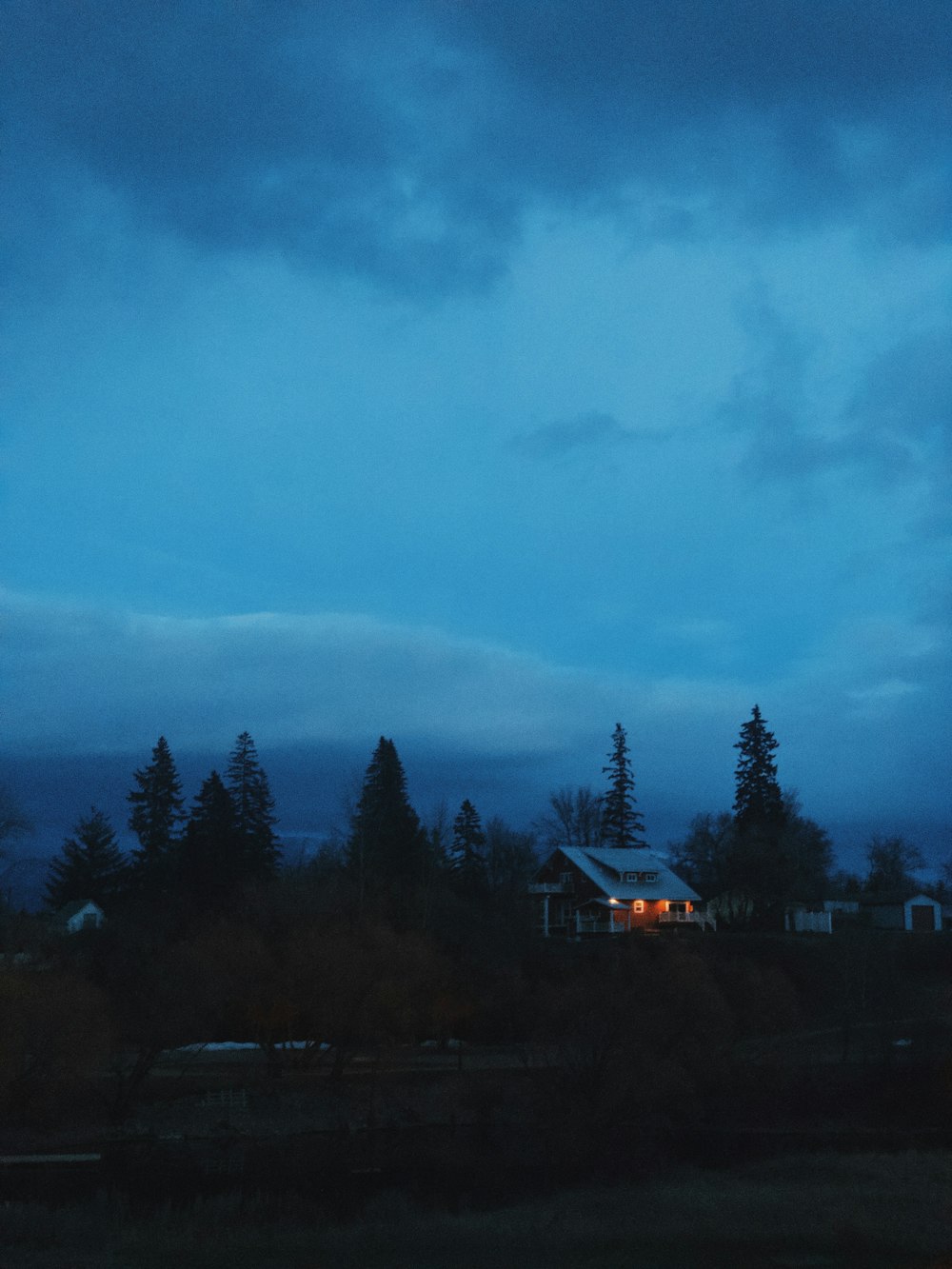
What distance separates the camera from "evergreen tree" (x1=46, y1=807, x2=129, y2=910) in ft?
257

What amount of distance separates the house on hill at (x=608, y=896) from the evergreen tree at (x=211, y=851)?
63.3 ft

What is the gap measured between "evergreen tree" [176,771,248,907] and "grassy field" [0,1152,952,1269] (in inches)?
1563

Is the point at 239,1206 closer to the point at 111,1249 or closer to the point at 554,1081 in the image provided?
the point at 111,1249

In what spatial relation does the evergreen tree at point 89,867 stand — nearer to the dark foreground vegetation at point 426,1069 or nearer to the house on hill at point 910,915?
the dark foreground vegetation at point 426,1069

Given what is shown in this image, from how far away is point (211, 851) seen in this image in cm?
7025

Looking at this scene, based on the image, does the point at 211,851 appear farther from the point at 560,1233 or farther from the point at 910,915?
the point at 560,1233

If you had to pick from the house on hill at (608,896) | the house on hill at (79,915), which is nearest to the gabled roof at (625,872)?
the house on hill at (608,896)

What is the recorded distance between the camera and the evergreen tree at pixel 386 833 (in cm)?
7412

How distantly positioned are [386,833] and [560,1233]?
5354 centimetres

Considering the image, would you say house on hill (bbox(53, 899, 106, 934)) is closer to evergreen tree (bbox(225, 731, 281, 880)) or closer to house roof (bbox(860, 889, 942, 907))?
evergreen tree (bbox(225, 731, 281, 880))

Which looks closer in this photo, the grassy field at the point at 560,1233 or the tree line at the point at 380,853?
the grassy field at the point at 560,1233

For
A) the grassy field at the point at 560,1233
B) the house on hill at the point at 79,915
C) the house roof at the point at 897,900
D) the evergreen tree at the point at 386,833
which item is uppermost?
the evergreen tree at the point at 386,833

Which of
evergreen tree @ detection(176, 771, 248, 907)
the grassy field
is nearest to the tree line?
evergreen tree @ detection(176, 771, 248, 907)

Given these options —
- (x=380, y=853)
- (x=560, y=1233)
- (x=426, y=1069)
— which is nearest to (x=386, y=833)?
(x=380, y=853)
